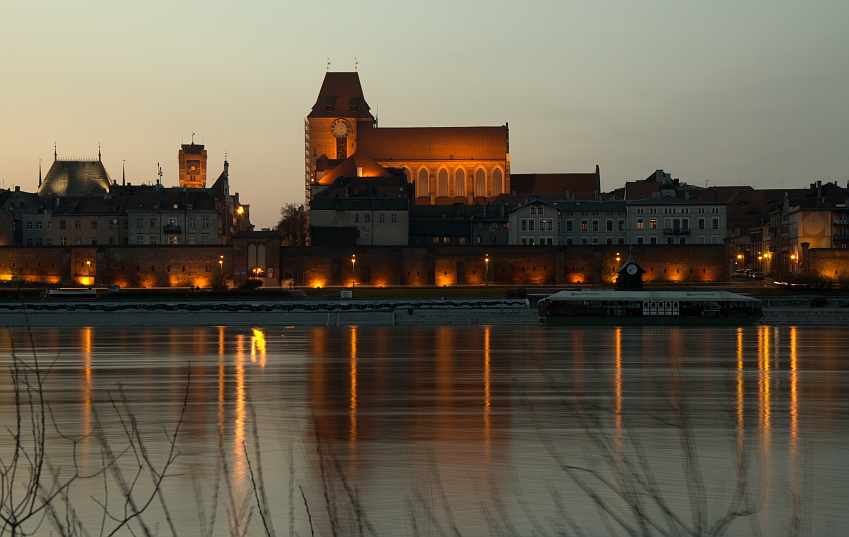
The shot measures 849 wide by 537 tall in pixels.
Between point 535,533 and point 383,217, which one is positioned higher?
point 383,217

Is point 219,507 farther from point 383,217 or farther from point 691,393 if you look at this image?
point 383,217

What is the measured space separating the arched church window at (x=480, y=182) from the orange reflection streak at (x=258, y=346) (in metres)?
73.4

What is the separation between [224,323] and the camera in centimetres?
5050

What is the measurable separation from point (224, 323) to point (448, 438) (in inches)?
1407

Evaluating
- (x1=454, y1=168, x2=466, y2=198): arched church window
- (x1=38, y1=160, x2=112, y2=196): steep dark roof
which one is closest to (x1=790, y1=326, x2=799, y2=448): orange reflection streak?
(x1=454, y1=168, x2=466, y2=198): arched church window

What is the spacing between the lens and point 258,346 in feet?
119

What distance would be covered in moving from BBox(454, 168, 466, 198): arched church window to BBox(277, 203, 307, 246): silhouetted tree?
18088mm

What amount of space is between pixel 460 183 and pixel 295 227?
19.8 meters

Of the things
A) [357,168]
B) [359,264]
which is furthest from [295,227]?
[359,264]

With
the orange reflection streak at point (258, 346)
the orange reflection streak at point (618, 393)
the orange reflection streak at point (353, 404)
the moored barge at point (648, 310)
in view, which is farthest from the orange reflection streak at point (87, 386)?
the moored barge at point (648, 310)

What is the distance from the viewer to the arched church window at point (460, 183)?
118 meters

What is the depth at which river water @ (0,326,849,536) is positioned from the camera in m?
10.9

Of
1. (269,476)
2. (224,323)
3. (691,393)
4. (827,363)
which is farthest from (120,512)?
(224,323)

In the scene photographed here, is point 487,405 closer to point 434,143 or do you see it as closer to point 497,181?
point 497,181
